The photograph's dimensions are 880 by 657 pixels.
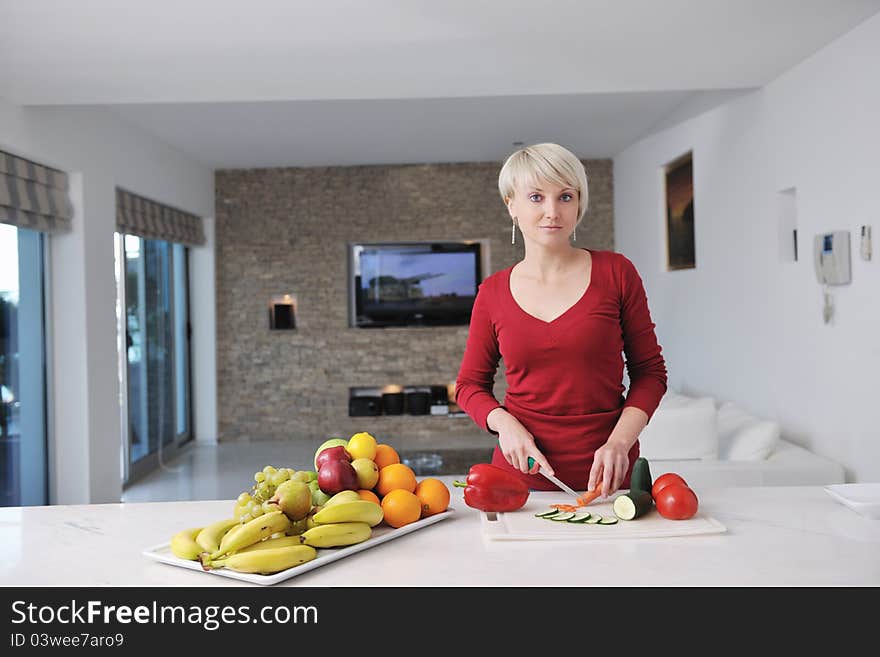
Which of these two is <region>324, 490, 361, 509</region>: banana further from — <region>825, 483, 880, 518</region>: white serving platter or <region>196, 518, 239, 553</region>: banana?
<region>825, 483, 880, 518</region>: white serving platter

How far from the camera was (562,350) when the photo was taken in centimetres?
176

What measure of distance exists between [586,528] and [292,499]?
1.59ft

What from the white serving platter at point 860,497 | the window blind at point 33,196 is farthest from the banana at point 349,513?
the window blind at point 33,196

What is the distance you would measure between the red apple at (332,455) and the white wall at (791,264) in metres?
2.71

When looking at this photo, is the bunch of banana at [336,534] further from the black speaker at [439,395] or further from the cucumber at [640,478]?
the black speaker at [439,395]

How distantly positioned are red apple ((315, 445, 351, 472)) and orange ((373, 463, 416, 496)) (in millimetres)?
69

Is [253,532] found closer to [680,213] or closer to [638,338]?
[638,338]

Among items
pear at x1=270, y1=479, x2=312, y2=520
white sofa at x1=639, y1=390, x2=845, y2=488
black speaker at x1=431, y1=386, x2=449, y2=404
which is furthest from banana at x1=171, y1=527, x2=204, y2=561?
black speaker at x1=431, y1=386, x2=449, y2=404

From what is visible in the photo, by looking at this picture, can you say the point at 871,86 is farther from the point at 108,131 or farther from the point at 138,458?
the point at 138,458

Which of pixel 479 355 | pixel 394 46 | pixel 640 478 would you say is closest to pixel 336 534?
pixel 640 478
